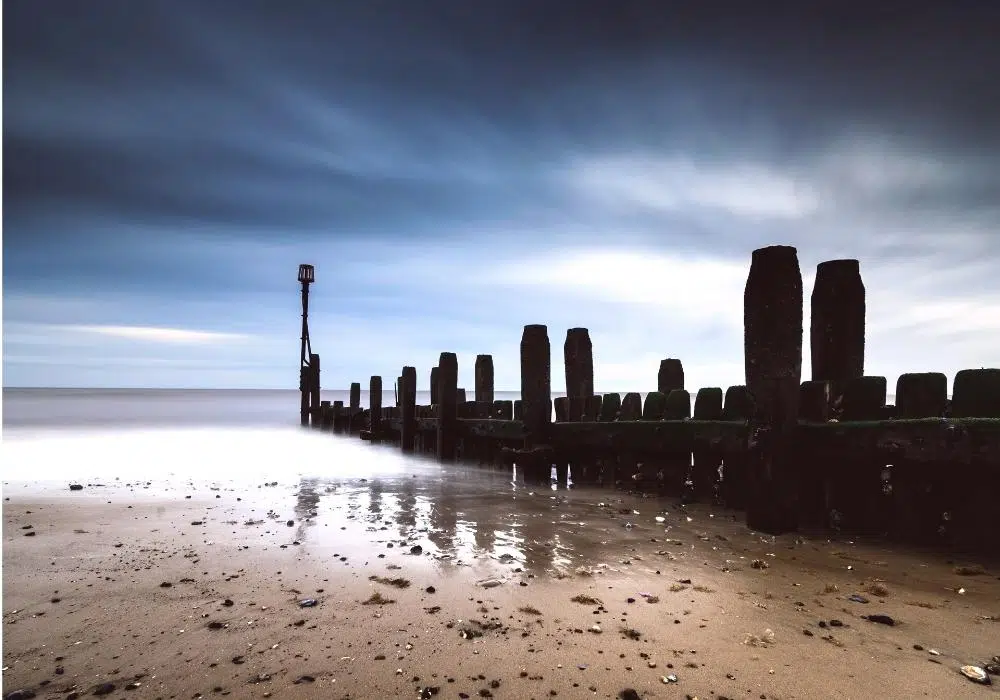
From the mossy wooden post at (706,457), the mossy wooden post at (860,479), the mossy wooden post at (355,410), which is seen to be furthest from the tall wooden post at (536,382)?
the mossy wooden post at (355,410)

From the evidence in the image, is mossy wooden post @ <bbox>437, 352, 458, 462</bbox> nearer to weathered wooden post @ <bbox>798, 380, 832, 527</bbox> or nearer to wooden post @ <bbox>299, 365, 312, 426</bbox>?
weathered wooden post @ <bbox>798, 380, 832, 527</bbox>

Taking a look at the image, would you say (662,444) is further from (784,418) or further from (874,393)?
(874,393)

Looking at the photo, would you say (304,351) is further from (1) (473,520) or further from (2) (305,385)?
(1) (473,520)

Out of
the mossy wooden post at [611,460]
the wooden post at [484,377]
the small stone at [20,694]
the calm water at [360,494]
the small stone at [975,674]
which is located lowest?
the calm water at [360,494]

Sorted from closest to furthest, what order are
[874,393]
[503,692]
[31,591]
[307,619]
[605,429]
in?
[503,692] → [307,619] → [31,591] → [874,393] → [605,429]

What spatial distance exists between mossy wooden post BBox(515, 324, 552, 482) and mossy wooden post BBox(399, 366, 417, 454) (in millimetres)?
5380

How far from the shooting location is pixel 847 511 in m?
5.69

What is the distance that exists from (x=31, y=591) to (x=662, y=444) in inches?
241

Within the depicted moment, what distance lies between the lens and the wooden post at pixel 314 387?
2578 centimetres

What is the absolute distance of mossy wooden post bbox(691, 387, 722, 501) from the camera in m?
7.04

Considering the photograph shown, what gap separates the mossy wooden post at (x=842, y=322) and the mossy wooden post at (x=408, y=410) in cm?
909

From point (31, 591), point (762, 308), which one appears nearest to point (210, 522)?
point (31, 591)

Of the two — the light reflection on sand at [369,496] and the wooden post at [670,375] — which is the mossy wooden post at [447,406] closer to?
the light reflection on sand at [369,496]

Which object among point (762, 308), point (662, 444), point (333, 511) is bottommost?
point (333, 511)
